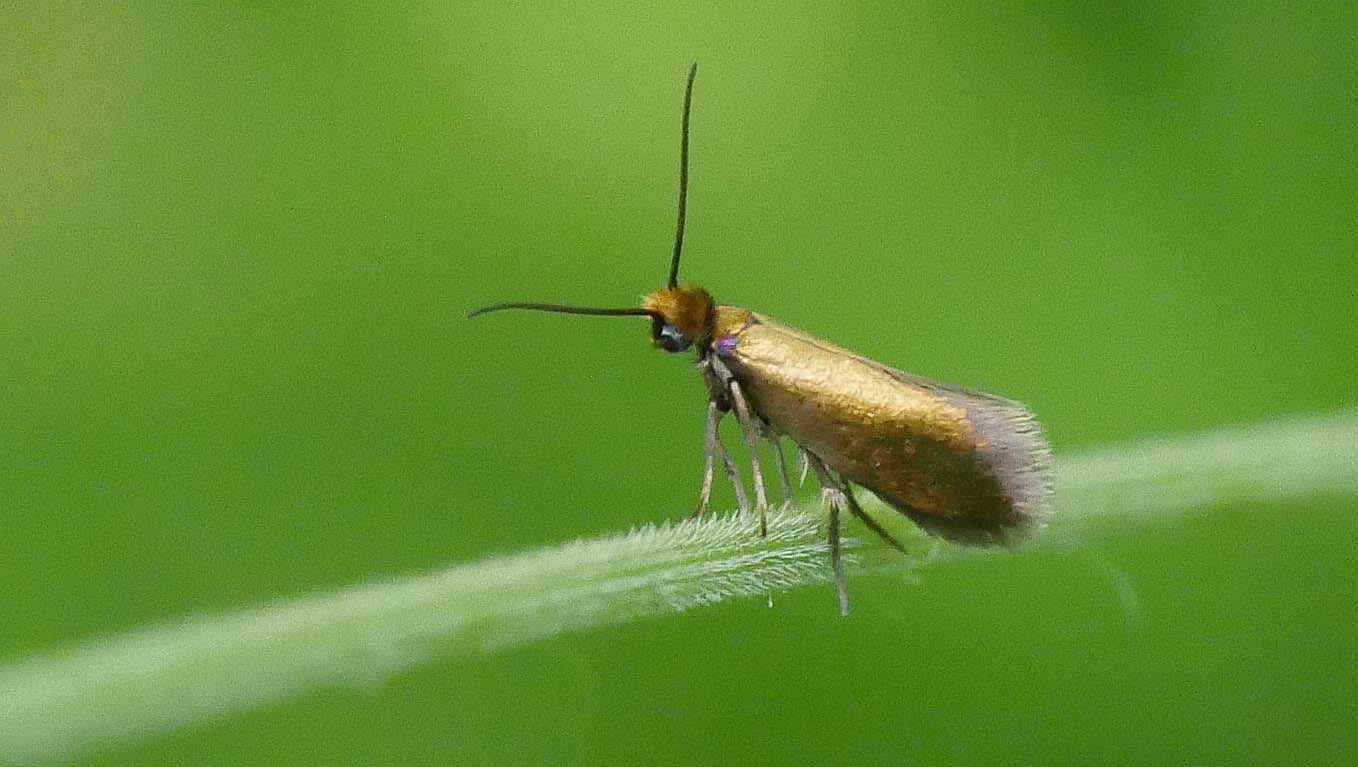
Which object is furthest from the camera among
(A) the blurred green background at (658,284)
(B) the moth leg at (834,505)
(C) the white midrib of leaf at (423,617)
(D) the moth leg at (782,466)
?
(A) the blurred green background at (658,284)

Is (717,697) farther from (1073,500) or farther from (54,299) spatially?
(54,299)

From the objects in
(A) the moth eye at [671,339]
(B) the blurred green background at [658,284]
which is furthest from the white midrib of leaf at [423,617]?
(A) the moth eye at [671,339]

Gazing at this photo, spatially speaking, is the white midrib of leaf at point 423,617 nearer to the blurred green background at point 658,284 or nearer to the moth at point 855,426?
the moth at point 855,426

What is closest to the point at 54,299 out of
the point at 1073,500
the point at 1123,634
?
the point at 1073,500

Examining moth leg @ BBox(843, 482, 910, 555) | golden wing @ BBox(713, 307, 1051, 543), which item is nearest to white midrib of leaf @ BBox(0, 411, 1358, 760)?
moth leg @ BBox(843, 482, 910, 555)

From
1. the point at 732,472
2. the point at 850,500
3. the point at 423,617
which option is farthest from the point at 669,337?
the point at 423,617

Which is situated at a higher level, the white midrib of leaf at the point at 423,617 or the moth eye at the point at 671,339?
the moth eye at the point at 671,339
